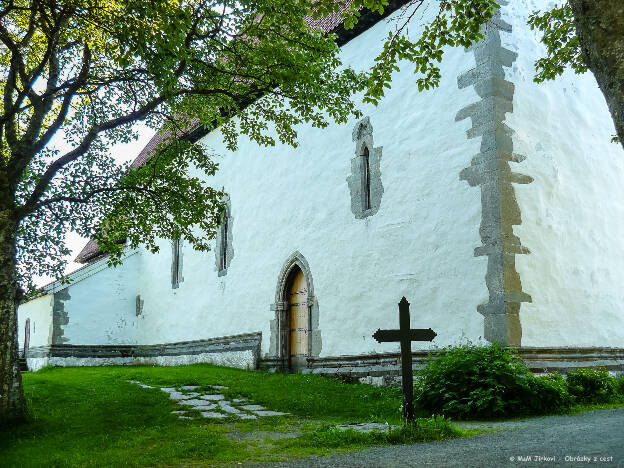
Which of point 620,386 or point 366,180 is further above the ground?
point 366,180

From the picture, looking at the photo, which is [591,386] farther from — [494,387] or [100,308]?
[100,308]

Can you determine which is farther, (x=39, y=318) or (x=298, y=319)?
(x=39, y=318)

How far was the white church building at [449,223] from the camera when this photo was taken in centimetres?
→ 937

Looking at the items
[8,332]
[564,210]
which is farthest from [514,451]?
[8,332]

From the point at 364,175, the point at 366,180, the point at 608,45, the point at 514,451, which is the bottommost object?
the point at 514,451

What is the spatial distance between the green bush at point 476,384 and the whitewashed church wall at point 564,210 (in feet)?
3.35

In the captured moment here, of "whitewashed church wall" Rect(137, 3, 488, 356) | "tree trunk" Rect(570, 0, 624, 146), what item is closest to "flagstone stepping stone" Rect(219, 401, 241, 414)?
"whitewashed church wall" Rect(137, 3, 488, 356)

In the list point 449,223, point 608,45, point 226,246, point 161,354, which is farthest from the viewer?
point 161,354

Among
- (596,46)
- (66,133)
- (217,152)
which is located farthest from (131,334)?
(596,46)

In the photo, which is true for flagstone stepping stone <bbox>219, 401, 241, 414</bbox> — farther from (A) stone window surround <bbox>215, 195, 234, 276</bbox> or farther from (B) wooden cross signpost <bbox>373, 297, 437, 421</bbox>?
(A) stone window surround <bbox>215, 195, 234, 276</bbox>

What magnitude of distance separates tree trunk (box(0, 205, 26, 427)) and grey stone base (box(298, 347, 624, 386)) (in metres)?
6.12

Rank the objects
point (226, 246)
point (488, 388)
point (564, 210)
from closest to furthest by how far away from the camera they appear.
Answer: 1. point (488, 388)
2. point (564, 210)
3. point (226, 246)

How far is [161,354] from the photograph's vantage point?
66.7 ft

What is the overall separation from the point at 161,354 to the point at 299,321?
8592mm
